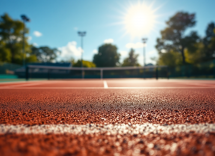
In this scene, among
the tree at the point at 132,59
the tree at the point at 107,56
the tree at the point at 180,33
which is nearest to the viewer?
the tree at the point at 180,33

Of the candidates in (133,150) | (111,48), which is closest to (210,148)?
(133,150)

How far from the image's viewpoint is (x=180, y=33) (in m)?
32.2

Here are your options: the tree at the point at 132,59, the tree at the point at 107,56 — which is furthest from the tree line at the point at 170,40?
the tree at the point at 132,59

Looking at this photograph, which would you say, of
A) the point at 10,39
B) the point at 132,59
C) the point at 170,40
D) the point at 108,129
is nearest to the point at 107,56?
the point at 132,59

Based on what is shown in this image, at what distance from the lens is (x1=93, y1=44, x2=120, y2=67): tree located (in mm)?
51125

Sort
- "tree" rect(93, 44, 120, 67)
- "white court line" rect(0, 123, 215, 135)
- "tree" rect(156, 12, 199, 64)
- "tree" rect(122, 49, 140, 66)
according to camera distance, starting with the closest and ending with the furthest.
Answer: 1. "white court line" rect(0, 123, 215, 135)
2. "tree" rect(156, 12, 199, 64)
3. "tree" rect(93, 44, 120, 67)
4. "tree" rect(122, 49, 140, 66)

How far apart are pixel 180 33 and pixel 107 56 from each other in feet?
80.2

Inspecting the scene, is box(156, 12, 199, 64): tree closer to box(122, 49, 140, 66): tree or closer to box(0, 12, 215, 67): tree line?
box(0, 12, 215, 67): tree line

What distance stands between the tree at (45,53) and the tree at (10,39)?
142ft

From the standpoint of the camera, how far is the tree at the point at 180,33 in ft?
102

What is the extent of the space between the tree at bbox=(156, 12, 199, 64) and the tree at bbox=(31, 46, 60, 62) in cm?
6076

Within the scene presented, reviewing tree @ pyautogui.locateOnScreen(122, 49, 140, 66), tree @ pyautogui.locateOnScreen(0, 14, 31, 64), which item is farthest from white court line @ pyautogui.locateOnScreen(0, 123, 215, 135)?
tree @ pyautogui.locateOnScreen(122, 49, 140, 66)

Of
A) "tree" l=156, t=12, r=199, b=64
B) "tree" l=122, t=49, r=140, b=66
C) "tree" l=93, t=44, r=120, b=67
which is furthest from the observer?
"tree" l=122, t=49, r=140, b=66

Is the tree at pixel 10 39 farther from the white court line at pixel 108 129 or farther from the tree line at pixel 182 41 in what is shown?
the white court line at pixel 108 129
